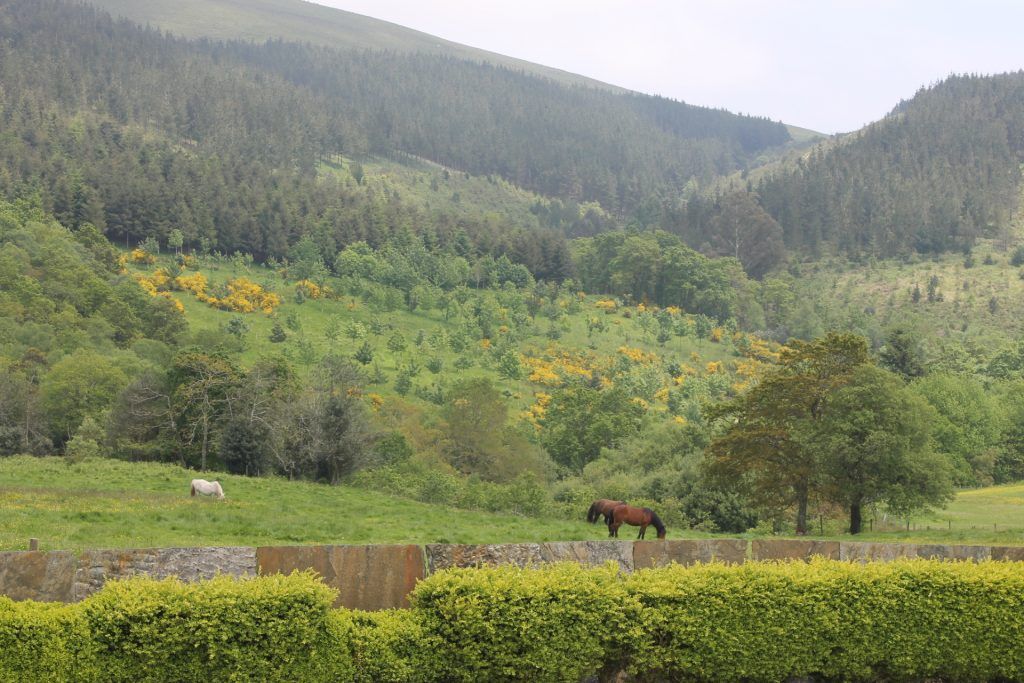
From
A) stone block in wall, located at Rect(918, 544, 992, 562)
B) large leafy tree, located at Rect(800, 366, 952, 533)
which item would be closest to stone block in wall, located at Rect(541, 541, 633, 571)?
stone block in wall, located at Rect(918, 544, 992, 562)

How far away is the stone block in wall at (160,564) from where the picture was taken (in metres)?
14.1

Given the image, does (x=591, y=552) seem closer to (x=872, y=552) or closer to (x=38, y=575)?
(x=872, y=552)

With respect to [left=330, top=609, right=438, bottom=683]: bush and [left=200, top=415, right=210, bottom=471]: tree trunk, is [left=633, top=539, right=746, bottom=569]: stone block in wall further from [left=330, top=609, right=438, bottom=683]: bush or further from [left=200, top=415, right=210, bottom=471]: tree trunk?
[left=200, top=415, right=210, bottom=471]: tree trunk

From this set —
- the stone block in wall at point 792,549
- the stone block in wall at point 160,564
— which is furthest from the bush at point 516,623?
the stone block in wall at point 792,549

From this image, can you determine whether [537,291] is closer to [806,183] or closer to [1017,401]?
[1017,401]

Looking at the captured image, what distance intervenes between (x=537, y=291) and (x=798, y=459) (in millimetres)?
87261

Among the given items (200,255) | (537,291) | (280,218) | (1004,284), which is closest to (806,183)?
(1004,284)

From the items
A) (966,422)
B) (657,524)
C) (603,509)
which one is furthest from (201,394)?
(966,422)

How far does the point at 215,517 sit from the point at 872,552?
13641mm

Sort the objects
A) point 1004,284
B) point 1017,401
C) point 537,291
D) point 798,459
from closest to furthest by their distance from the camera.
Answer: point 798,459
point 1017,401
point 537,291
point 1004,284

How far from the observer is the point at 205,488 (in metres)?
30.5

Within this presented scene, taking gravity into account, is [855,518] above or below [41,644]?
below

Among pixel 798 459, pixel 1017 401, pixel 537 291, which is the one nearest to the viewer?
pixel 798 459

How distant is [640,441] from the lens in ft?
215
